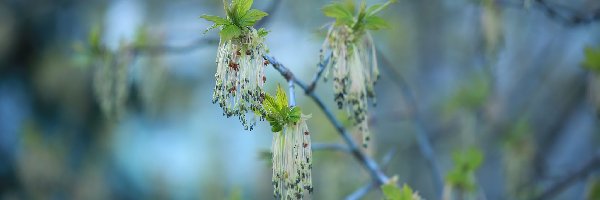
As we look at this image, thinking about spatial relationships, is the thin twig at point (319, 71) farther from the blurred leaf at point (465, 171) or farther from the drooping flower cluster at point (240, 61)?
the blurred leaf at point (465, 171)

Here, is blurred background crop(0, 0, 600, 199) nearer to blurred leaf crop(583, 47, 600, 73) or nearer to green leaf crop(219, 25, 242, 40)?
blurred leaf crop(583, 47, 600, 73)

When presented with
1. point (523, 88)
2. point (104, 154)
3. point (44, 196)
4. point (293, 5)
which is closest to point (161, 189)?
point (104, 154)

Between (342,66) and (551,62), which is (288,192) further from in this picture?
(551,62)

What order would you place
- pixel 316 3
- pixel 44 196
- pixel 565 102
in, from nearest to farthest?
pixel 565 102 < pixel 44 196 < pixel 316 3

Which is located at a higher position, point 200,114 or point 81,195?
point 200,114

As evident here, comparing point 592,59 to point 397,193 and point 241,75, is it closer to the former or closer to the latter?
point 397,193

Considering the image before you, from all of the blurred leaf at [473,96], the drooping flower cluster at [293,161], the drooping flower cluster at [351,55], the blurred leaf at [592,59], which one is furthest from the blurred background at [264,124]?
the drooping flower cluster at [293,161]
